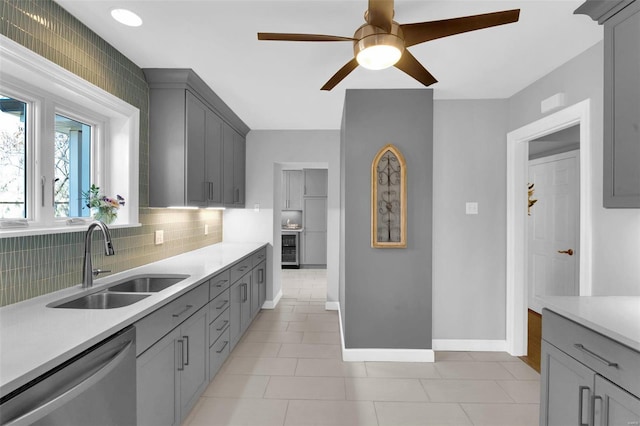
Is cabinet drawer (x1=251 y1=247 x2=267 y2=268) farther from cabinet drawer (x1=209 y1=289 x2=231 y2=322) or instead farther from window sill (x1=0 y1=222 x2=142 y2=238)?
window sill (x1=0 y1=222 x2=142 y2=238)

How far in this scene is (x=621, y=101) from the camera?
1668mm

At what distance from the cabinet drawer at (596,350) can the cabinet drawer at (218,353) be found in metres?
2.17

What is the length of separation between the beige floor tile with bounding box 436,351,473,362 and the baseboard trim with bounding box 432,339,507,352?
0.06 meters

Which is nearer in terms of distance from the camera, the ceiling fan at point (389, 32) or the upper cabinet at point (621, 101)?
the ceiling fan at point (389, 32)

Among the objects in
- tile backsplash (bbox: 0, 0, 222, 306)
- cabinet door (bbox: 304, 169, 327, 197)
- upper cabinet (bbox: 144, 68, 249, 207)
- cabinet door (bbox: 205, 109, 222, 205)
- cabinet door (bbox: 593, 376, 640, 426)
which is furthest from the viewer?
cabinet door (bbox: 304, 169, 327, 197)

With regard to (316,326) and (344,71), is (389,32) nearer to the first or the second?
(344,71)

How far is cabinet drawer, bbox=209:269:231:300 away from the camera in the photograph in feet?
8.34

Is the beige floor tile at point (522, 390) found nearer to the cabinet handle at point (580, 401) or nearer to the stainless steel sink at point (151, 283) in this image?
the cabinet handle at point (580, 401)

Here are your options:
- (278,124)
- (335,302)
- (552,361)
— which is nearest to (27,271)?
(552,361)

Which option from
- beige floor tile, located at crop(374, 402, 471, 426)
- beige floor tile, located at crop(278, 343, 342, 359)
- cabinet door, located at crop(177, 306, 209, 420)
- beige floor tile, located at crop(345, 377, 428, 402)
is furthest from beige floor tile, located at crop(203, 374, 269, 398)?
beige floor tile, located at crop(374, 402, 471, 426)

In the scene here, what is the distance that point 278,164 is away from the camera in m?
4.90

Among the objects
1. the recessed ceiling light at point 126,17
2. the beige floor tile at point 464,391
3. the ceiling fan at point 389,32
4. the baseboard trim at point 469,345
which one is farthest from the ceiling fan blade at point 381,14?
the baseboard trim at point 469,345

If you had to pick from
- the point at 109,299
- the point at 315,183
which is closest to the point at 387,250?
the point at 109,299

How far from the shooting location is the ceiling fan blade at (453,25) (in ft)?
4.55
